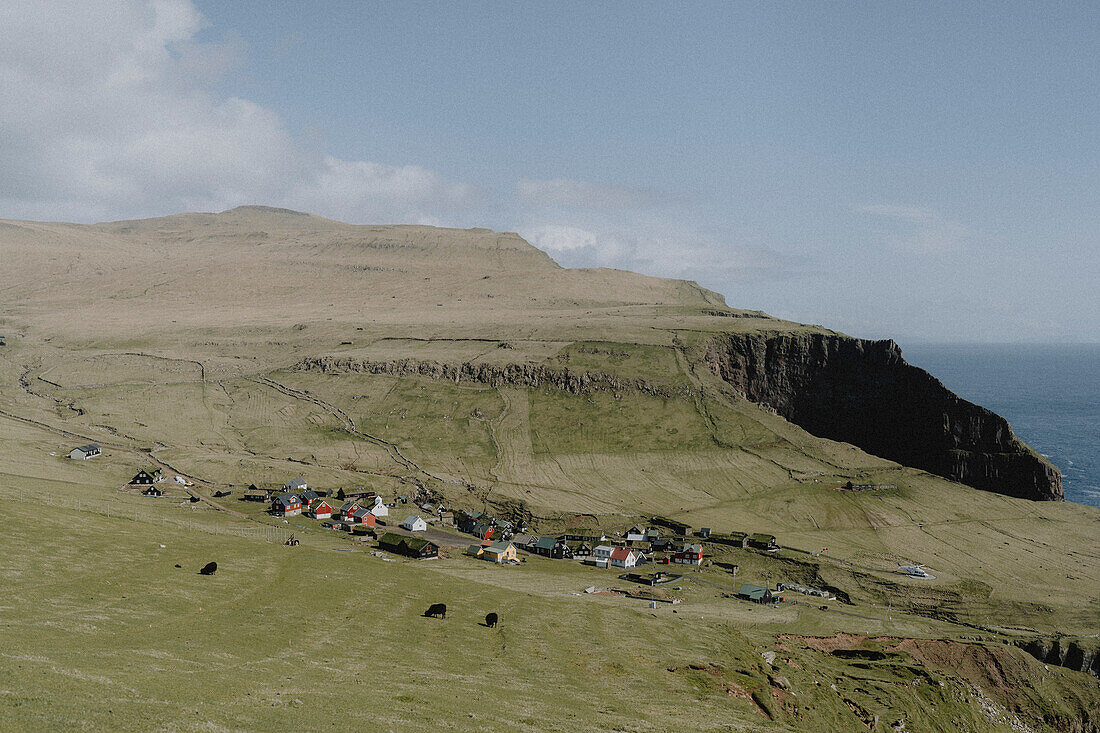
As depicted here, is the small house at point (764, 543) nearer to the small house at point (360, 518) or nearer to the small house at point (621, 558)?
the small house at point (621, 558)

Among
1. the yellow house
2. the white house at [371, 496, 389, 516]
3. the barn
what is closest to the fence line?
the white house at [371, 496, 389, 516]

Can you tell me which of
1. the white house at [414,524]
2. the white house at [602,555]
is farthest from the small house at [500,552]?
the white house at [414,524]

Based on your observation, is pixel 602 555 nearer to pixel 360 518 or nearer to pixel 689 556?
pixel 689 556

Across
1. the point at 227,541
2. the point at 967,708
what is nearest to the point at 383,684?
the point at 227,541

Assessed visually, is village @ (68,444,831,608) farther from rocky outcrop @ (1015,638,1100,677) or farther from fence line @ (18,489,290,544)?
rocky outcrop @ (1015,638,1100,677)

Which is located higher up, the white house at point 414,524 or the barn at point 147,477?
the barn at point 147,477

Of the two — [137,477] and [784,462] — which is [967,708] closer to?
[784,462]

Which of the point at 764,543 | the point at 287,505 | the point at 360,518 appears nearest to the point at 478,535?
the point at 360,518
